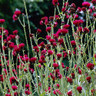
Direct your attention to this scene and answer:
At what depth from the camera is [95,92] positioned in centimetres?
233

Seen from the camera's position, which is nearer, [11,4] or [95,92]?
[95,92]

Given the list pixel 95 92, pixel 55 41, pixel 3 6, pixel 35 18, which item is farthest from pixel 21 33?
pixel 95 92

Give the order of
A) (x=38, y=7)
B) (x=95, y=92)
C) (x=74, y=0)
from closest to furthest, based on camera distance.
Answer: (x=95, y=92) → (x=74, y=0) → (x=38, y=7)

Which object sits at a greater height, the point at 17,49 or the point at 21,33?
the point at 17,49

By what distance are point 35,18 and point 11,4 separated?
1.68 metres

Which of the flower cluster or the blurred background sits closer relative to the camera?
the flower cluster

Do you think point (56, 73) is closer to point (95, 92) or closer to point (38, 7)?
point (95, 92)

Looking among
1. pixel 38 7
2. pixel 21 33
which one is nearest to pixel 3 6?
pixel 21 33

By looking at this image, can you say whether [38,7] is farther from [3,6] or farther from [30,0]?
[3,6]

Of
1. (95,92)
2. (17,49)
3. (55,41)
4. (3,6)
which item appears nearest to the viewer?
(95,92)

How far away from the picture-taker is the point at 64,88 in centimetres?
261

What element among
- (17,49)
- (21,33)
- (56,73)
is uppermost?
(17,49)

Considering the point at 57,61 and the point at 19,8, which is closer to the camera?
the point at 57,61

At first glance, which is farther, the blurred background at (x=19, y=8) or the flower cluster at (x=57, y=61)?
the blurred background at (x=19, y=8)
